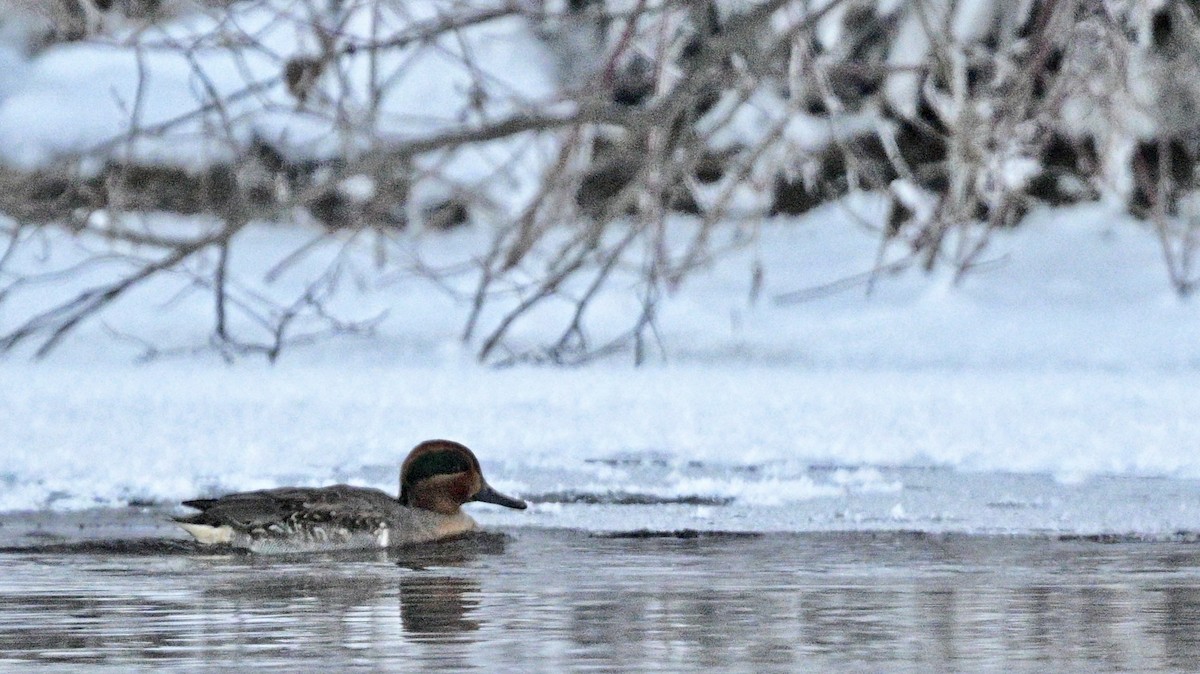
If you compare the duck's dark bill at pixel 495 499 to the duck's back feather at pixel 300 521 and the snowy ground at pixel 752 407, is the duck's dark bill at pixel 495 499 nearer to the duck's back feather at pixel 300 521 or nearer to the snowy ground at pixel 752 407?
the snowy ground at pixel 752 407

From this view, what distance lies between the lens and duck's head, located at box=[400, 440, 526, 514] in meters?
6.44

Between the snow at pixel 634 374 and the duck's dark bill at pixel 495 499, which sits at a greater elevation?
the snow at pixel 634 374

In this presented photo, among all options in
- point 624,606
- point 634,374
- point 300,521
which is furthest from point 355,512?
point 634,374

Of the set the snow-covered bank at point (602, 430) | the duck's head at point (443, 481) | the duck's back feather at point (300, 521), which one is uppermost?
the snow-covered bank at point (602, 430)

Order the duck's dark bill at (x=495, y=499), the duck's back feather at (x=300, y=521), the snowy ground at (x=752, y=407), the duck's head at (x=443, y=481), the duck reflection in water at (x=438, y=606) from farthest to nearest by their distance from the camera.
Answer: the snowy ground at (x=752, y=407), the duck's dark bill at (x=495, y=499), the duck's head at (x=443, y=481), the duck's back feather at (x=300, y=521), the duck reflection in water at (x=438, y=606)

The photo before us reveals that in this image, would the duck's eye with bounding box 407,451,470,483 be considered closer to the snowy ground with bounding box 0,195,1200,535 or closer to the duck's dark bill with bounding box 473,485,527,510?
the duck's dark bill with bounding box 473,485,527,510

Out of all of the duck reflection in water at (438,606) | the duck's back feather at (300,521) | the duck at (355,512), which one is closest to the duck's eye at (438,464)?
the duck at (355,512)

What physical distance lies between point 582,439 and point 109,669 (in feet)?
14.9

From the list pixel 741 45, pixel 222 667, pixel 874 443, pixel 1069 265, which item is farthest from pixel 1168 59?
pixel 222 667

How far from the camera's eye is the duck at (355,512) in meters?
6.07

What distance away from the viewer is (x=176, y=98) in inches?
582

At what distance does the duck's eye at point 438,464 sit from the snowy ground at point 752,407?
28 cm

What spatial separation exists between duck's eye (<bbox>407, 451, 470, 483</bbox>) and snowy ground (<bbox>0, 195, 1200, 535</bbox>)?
284mm

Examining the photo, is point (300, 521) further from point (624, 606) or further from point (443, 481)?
point (624, 606)
